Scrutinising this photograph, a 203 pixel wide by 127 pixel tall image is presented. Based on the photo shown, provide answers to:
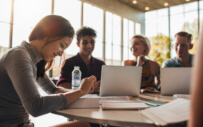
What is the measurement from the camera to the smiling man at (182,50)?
2.59m

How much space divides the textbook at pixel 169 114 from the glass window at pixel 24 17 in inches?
214

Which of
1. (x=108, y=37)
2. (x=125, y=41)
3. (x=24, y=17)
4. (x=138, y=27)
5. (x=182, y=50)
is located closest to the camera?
(x=182, y=50)

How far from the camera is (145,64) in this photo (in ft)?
7.73

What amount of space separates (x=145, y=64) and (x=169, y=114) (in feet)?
5.35

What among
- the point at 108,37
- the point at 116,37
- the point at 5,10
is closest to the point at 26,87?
the point at 5,10

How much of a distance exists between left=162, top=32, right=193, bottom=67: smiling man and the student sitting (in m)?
0.41

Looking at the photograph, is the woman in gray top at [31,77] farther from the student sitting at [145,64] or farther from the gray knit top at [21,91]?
the student sitting at [145,64]

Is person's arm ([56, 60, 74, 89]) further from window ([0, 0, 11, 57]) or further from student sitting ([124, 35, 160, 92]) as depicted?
window ([0, 0, 11, 57])

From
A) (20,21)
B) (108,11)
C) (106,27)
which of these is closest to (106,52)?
(106,27)

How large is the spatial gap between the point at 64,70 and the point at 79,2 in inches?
257

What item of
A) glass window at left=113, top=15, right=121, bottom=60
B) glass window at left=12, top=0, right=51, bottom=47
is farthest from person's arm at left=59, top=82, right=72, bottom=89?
glass window at left=113, top=15, right=121, bottom=60

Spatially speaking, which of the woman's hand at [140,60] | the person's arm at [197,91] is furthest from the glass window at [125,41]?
the person's arm at [197,91]

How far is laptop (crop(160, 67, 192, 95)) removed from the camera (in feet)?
5.29

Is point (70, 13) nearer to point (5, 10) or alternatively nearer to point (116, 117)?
point (5, 10)
